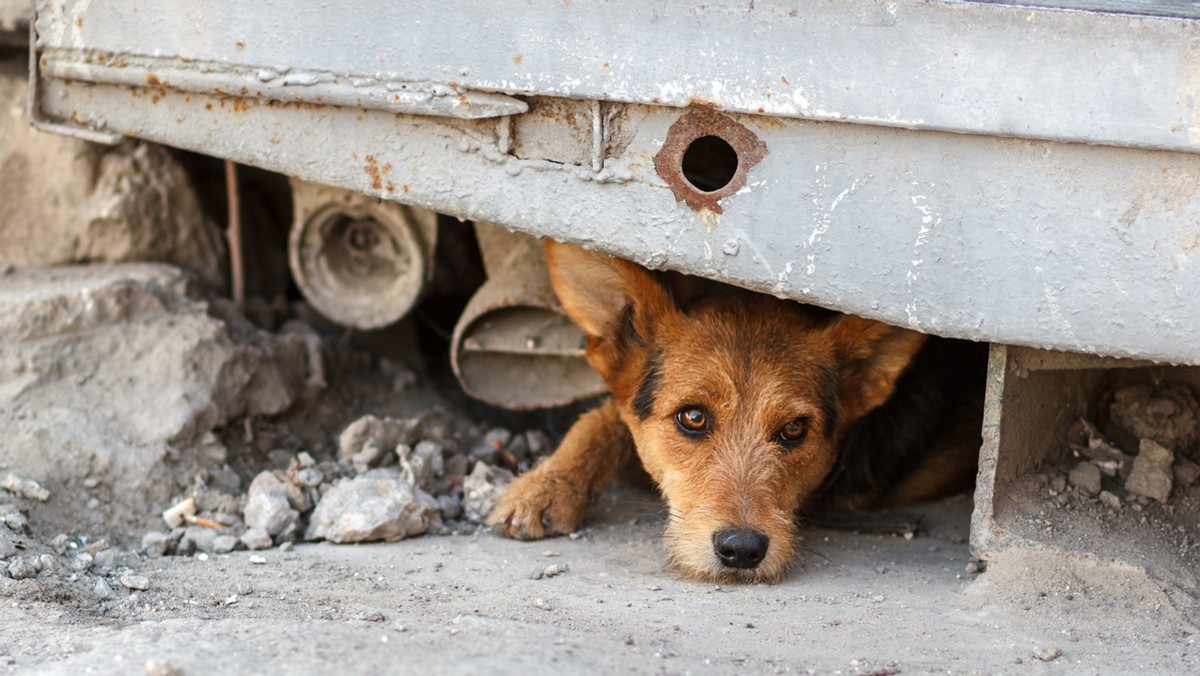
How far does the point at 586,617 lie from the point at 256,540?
136 centimetres

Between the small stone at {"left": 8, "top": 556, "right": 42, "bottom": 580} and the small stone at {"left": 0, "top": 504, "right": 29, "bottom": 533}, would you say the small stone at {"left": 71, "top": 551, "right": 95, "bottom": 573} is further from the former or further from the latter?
the small stone at {"left": 0, "top": 504, "right": 29, "bottom": 533}

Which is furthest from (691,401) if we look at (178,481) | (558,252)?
(178,481)

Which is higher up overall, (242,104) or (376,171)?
(242,104)

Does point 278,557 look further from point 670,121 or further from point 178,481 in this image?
point 670,121

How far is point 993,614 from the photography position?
3.48 m

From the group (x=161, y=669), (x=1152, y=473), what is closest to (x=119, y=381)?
(x=161, y=669)

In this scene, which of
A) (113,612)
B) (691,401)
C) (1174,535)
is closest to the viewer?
(113,612)

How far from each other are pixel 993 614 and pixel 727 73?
1.81 meters

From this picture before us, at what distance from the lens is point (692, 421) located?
13.7ft

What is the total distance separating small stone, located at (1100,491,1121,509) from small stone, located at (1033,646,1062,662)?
0.84 meters

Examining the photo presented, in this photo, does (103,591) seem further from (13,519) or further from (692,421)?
(692,421)

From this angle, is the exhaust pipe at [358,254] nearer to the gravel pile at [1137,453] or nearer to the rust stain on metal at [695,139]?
the rust stain on metal at [695,139]

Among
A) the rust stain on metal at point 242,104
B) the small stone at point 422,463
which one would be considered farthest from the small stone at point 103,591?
the rust stain on metal at point 242,104

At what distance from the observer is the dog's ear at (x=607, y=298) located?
429 centimetres
